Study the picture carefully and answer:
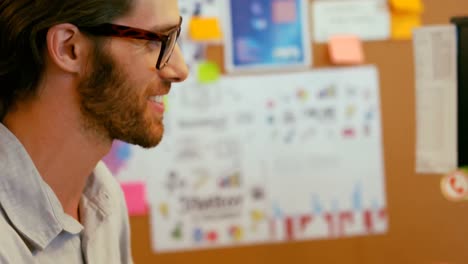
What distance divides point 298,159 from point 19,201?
4.14 ft

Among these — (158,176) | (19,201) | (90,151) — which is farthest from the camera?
(158,176)

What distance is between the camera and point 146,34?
1208 millimetres

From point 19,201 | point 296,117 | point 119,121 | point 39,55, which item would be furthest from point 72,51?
point 296,117

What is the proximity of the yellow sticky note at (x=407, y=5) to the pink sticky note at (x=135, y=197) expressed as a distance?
111cm

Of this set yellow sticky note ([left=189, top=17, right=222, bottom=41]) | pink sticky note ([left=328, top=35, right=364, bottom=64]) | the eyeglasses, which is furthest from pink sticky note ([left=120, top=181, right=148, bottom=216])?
the eyeglasses

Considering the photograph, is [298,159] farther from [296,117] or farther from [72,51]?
[72,51]

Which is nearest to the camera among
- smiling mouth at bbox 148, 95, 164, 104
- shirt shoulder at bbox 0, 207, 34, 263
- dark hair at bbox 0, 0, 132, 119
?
shirt shoulder at bbox 0, 207, 34, 263

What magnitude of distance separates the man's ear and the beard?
0.09 feet

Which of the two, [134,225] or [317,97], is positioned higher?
[317,97]

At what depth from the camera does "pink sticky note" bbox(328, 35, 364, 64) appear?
2172 mm

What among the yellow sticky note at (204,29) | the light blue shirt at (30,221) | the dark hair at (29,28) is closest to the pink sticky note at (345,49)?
the yellow sticky note at (204,29)

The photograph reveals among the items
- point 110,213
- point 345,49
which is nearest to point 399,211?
point 345,49

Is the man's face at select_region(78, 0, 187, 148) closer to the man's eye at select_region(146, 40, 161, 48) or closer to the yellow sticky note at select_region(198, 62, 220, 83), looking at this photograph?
the man's eye at select_region(146, 40, 161, 48)

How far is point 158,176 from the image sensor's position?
213 centimetres
